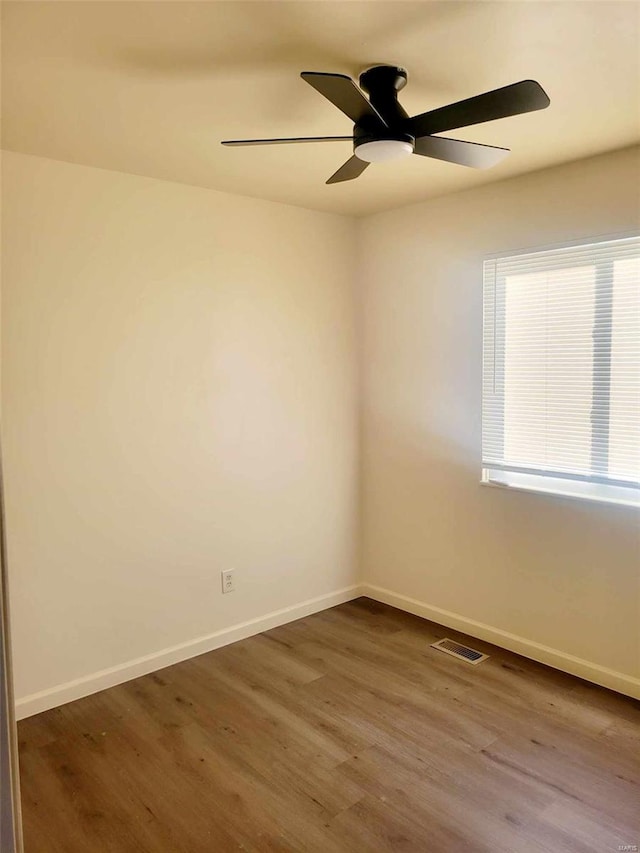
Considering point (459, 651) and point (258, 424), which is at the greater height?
point (258, 424)

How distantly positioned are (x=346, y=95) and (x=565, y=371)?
181cm

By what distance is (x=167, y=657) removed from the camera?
3.12 m

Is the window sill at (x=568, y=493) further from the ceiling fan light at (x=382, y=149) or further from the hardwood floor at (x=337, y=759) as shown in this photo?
the ceiling fan light at (x=382, y=149)

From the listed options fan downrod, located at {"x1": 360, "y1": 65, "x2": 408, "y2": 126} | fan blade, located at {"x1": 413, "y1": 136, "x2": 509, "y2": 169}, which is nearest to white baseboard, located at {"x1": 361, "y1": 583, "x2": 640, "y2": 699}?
fan blade, located at {"x1": 413, "y1": 136, "x2": 509, "y2": 169}

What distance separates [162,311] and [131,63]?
52.4 inches

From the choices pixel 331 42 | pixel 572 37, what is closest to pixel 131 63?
pixel 331 42

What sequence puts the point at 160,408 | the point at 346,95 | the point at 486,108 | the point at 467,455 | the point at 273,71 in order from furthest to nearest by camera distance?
the point at 467,455 < the point at 160,408 < the point at 273,71 < the point at 486,108 < the point at 346,95

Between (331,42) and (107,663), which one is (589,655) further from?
(331,42)

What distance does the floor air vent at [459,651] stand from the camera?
3.16 metres

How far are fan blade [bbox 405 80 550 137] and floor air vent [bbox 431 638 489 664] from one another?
250 cm

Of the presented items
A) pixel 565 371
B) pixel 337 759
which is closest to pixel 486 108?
pixel 565 371

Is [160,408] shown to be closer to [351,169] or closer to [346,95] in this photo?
[351,169]

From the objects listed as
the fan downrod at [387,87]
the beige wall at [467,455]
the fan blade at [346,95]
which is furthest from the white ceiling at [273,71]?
the beige wall at [467,455]

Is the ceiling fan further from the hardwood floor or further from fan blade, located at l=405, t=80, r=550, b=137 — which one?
the hardwood floor
